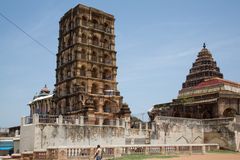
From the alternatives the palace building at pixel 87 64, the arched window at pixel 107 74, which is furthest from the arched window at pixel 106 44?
the arched window at pixel 107 74

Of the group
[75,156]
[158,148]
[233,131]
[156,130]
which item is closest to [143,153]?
[158,148]

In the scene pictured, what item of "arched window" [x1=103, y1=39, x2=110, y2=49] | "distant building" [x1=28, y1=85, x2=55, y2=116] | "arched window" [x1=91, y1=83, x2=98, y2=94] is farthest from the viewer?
Result: "distant building" [x1=28, y1=85, x2=55, y2=116]

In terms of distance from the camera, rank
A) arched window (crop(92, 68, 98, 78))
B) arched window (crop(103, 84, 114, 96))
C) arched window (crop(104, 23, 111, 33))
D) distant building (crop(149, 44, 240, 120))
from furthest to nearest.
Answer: arched window (crop(104, 23, 111, 33)), arched window (crop(92, 68, 98, 78)), arched window (crop(103, 84, 114, 96)), distant building (crop(149, 44, 240, 120))

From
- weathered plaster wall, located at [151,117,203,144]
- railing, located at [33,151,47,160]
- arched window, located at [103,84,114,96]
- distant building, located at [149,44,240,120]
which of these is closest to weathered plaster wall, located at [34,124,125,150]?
weathered plaster wall, located at [151,117,203,144]

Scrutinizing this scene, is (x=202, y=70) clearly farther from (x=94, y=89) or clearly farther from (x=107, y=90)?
(x=94, y=89)

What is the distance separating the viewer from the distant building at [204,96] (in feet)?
128

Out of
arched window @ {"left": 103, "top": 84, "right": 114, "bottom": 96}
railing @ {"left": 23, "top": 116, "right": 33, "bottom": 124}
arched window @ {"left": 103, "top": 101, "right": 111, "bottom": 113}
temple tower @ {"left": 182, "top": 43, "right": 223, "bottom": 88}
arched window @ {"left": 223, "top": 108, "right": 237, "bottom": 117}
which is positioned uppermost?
temple tower @ {"left": 182, "top": 43, "right": 223, "bottom": 88}

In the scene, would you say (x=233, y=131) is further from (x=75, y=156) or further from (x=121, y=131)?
(x=75, y=156)

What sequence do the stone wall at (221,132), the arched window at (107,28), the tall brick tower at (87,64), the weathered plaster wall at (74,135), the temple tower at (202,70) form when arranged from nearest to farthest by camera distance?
the weathered plaster wall at (74,135) → the stone wall at (221,132) → the tall brick tower at (87,64) → the arched window at (107,28) → the temple tower at (202,70)

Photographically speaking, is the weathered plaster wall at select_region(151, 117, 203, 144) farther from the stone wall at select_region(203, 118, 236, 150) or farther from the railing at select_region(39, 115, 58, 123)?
the railing at select_region(39, 115, 58, 123)

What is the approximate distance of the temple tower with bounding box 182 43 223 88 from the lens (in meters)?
52.6

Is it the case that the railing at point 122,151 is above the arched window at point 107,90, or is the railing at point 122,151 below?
below

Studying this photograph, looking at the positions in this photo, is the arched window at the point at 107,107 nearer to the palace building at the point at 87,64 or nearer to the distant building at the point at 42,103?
the palace building at the point at 87,64

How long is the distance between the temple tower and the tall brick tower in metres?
15.6
